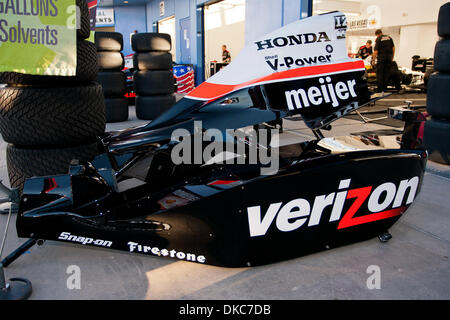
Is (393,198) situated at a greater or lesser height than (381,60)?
lesser

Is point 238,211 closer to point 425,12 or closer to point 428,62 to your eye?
point 428,62

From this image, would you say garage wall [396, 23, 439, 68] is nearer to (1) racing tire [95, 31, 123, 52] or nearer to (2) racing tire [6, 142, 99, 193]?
(1) racing tire [95, 31, 123, 52]

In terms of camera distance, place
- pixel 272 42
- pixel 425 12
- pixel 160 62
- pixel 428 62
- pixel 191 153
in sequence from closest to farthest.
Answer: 1. pixel 191 153
2. pixel 272 42
3. pixel 160 62
4. pixel 428 62
5. pixel 425 12

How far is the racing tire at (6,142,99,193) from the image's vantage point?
7.70ft

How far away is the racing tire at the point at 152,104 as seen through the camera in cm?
649

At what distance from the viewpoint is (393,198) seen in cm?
200

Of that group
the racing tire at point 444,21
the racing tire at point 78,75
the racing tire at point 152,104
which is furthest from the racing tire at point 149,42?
the racing tire at point 444,21

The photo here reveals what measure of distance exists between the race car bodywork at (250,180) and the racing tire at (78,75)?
0.58m

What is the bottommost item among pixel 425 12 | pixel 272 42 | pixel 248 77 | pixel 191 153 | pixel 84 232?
pixel 84 232
